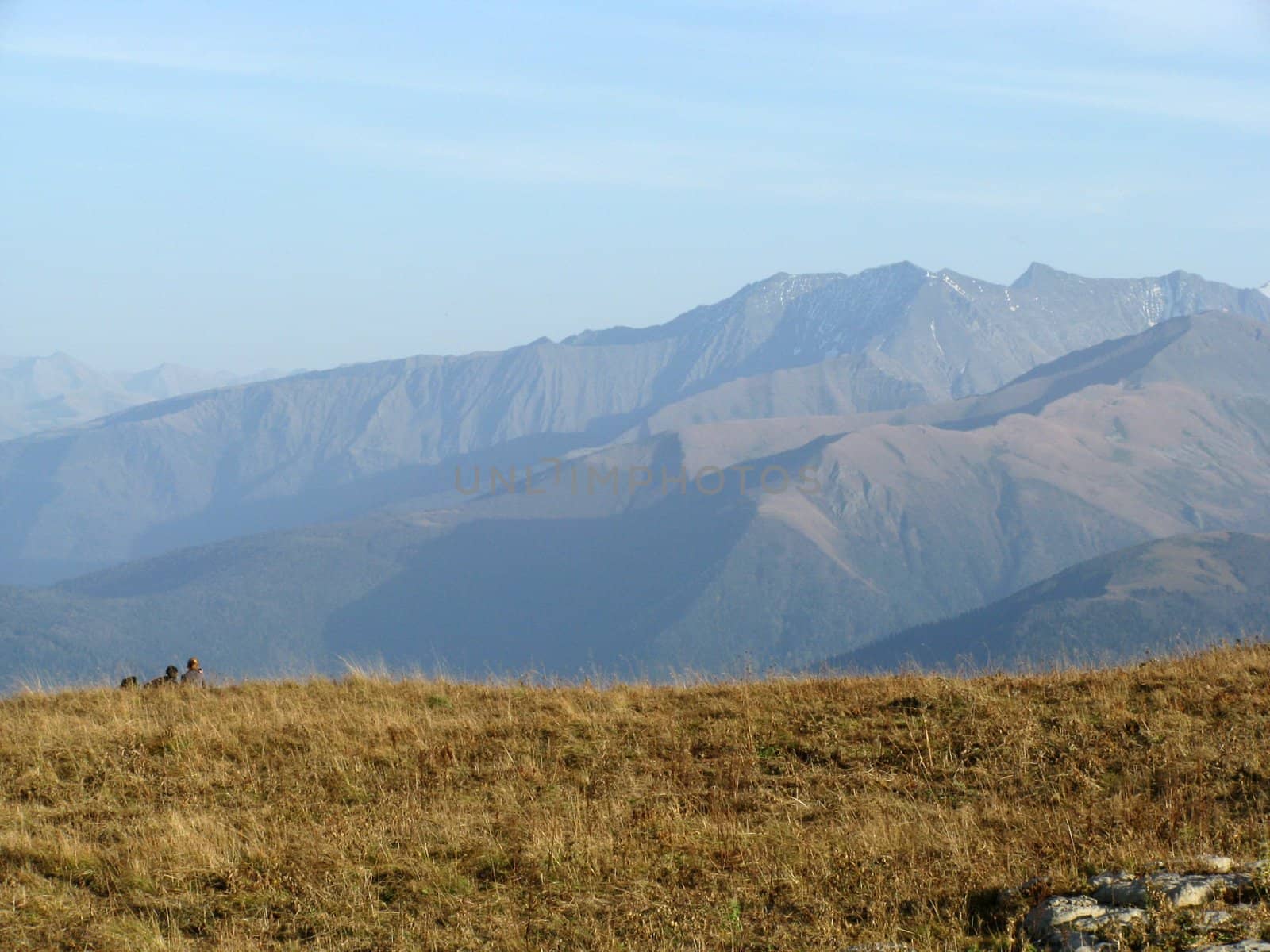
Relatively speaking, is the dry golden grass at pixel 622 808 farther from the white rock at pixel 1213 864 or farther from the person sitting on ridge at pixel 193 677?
the person sitting on ridge at pixel 193 677

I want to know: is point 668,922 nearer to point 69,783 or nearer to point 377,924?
point 377,924

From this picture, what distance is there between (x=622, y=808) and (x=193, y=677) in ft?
30.4

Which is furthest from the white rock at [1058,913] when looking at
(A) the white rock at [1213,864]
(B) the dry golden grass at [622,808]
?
(A) the white rock at [1213,864]

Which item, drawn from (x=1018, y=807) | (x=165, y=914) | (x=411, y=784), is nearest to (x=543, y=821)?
(x=411, y=784)

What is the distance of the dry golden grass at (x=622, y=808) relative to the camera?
29.1ft

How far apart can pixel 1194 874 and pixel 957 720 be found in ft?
15.5

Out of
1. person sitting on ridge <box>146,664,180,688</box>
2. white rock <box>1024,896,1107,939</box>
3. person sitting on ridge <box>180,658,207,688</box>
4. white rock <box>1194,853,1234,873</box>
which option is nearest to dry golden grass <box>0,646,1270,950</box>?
white rock <box>1024,896,1107,939</box>

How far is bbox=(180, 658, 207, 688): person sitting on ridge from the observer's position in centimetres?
1748

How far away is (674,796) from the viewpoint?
11438 millimetres

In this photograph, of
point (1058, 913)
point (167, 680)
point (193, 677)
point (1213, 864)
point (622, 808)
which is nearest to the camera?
point (1058, 913)

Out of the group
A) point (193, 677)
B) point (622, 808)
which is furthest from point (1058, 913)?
point (193, 677)

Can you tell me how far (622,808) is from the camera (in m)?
11.0

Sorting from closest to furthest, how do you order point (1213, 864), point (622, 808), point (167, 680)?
point (1213, 864)
point (622, 808)
point (167, 680)

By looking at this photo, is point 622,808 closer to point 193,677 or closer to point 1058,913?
point 1058,913
